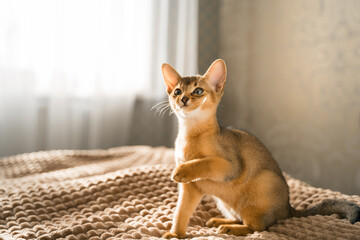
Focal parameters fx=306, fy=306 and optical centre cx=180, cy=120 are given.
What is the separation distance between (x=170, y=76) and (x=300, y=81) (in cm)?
113

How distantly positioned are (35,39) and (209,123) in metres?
1.51

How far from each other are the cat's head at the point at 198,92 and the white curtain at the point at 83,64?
1.24 m

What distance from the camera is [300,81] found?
6.15ft

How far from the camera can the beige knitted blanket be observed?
86cm

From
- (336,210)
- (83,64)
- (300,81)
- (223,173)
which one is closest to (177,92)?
(223,173)

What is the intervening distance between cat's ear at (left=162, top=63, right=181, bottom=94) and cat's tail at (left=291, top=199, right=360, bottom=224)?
58cm

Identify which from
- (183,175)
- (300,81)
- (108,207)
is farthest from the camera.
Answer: (300,81)

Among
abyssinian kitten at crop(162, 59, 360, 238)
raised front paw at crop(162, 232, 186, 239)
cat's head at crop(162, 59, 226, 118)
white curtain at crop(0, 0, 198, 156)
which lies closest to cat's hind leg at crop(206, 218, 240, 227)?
abyssinian kitten at crop(162, 59, 360, 238)

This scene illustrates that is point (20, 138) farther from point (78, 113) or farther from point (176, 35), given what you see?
point (176, 35)

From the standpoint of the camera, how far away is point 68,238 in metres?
0.82

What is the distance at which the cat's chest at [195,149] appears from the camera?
0.93 m

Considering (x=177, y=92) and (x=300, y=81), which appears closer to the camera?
(x=177, y=92)

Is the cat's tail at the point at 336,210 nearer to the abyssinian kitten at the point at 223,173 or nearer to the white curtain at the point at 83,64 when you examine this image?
the abyssinian kitten at the point at 223,173

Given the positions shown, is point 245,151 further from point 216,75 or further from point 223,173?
point 216,75
